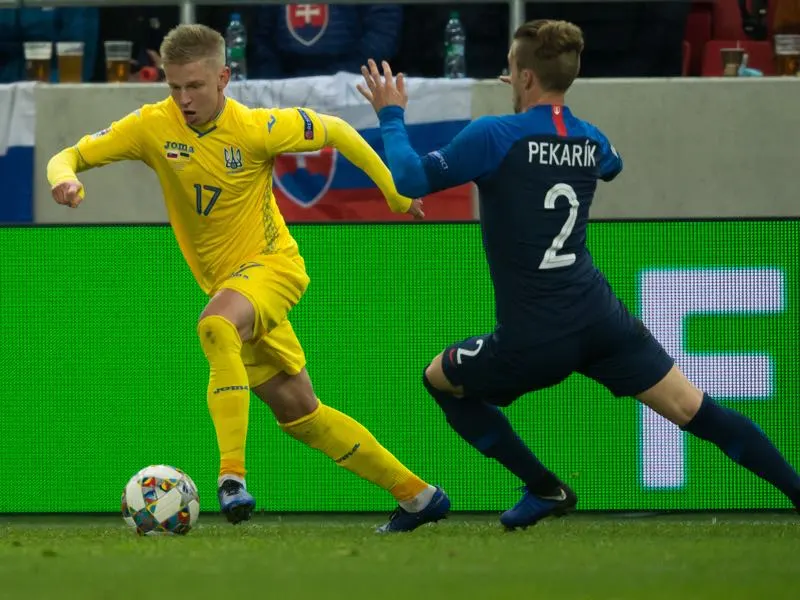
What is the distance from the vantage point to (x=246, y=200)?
7.27 m

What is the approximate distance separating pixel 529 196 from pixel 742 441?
1253 millimetres

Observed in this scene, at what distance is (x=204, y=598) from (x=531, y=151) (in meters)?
2.41

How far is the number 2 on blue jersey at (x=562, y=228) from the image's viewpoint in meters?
6.34

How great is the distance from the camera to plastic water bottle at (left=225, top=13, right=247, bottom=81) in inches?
449

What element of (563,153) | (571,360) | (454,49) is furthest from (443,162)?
(454,49)

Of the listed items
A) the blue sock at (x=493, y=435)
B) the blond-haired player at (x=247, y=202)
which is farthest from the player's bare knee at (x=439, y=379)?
the blond-haired player at (x=247, y=202)

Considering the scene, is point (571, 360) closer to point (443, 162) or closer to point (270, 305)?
point (443, 162)

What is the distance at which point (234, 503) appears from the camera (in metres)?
6.58

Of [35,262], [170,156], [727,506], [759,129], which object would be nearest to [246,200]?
[170,156]

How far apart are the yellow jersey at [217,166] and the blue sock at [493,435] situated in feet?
3.07

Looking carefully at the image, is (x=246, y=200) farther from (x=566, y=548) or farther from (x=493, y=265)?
(x=566, y=548)

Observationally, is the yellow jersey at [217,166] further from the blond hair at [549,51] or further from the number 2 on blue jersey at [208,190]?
the blond hair at [549,51]

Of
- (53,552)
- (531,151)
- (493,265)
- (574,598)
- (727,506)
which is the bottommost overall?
(727,506)

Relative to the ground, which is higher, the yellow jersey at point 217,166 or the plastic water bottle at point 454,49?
the plastic water bottle at point 454,49
